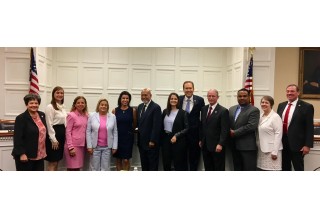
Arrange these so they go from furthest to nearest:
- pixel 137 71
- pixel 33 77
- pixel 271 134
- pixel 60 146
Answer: pixel 137 71 → pixel 33 77 → pixel 60 146 → pixel 271 134

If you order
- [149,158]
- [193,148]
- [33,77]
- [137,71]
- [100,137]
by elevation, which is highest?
[137,71]

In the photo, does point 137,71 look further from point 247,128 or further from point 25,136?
point 25,136

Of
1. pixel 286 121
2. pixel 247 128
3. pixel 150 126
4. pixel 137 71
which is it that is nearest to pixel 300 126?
pixel 286 121

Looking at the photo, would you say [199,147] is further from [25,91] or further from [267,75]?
[25,91]

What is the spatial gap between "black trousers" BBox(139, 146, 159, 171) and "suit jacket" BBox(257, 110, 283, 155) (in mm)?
1526

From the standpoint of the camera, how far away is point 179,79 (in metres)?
9.30

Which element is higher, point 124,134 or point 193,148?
point 124,134

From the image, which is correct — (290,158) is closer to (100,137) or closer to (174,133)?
(174,133)

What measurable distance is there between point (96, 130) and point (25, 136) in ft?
3.18

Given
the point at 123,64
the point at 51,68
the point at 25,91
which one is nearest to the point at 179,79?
the point at 123,64

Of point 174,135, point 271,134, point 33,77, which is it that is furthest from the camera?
point 33,77

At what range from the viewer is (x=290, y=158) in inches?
177

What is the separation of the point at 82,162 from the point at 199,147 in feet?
5.75

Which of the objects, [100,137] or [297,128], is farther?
[100,137]
